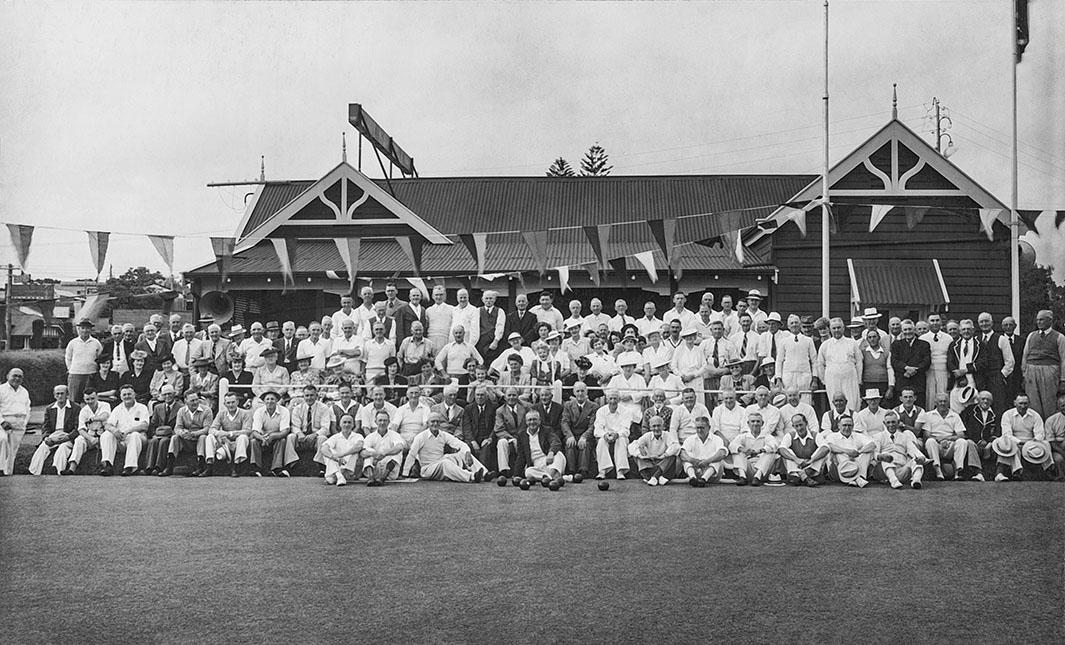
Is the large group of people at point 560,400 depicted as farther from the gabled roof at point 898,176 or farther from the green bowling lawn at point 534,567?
the gabled roof at point 898,176

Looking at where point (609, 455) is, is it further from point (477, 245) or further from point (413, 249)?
point (413, 249)

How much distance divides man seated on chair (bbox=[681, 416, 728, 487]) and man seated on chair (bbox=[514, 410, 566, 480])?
45.6 inches

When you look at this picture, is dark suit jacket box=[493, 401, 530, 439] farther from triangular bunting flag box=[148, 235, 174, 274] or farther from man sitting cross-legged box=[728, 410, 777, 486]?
triangular bunting flag box=[148, 235, 174, 274]

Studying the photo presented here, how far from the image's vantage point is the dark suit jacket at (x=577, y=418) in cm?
941

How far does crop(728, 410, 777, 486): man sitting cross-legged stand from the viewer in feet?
29.4

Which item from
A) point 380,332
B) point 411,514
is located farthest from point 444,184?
point 411,514

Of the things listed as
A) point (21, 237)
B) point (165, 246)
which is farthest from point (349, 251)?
point (21, 237)

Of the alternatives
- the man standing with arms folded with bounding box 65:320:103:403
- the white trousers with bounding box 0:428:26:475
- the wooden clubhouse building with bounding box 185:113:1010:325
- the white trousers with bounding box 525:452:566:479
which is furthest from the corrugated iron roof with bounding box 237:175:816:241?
the white trousers with bounding box 525:452:566:479

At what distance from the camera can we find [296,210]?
1656cm

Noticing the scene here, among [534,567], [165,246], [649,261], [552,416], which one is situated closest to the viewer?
[534,567]

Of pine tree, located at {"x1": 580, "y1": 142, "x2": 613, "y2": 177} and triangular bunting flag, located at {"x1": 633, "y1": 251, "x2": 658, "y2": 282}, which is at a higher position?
pine tree, located at {"x1": 580, "y1": 142, "x2": 613, "y2": 177}

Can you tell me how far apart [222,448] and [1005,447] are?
745cm

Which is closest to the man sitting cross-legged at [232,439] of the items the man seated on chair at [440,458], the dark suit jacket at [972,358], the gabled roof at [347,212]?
the man seated on chair at [440,458]

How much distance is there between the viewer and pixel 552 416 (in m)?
9.48
